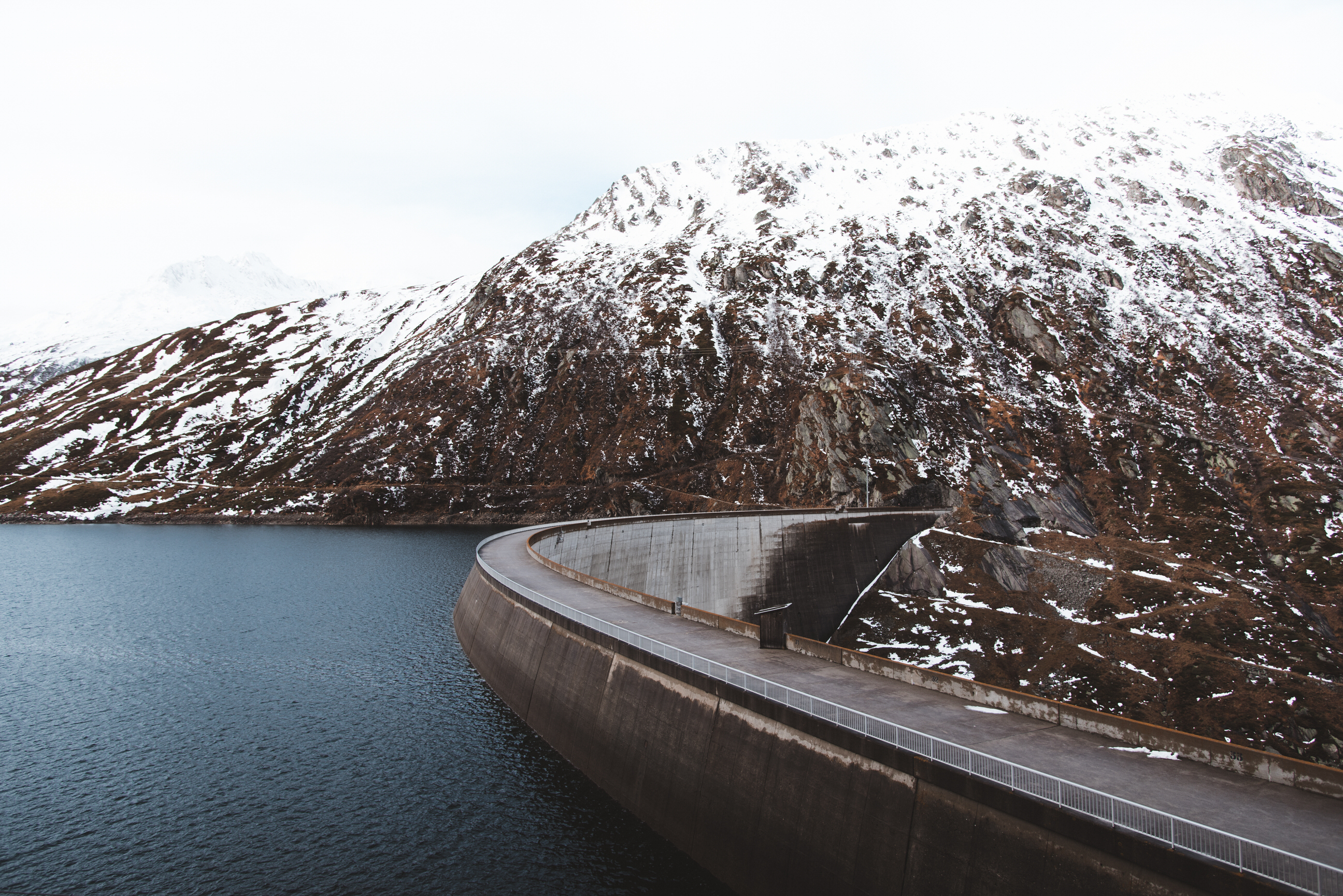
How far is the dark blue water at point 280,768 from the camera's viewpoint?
78.0 ft

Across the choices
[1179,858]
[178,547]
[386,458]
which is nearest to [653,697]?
[1179,858]

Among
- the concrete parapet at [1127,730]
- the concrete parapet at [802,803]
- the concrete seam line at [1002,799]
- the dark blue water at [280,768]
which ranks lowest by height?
the dark blue water at [280,768]

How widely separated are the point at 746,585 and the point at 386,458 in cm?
10423

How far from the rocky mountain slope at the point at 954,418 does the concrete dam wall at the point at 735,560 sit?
6354 millimetres

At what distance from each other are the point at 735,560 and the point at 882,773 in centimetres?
4432

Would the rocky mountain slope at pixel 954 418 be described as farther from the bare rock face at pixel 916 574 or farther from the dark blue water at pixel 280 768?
the dark blue water at pixel 280 768

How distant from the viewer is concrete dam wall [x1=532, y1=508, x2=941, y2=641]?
60.4 m

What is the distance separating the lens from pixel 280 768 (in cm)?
3081

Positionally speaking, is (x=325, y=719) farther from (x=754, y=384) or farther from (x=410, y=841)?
(x=754, y=384)

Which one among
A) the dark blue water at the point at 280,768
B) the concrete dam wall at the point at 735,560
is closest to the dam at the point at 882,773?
the dark blue water at the point at 280,768

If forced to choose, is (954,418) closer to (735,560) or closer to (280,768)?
(735,560)

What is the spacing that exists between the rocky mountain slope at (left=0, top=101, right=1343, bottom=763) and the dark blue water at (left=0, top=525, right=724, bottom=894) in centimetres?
4469

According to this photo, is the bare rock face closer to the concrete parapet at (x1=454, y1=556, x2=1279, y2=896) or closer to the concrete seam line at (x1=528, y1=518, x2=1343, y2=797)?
the concrete seam line at (x1=528, y1=518, x2=1343, y2=797)

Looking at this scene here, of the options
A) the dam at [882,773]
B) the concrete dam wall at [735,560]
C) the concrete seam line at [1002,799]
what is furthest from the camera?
the concrete dam wall at [735,560]
